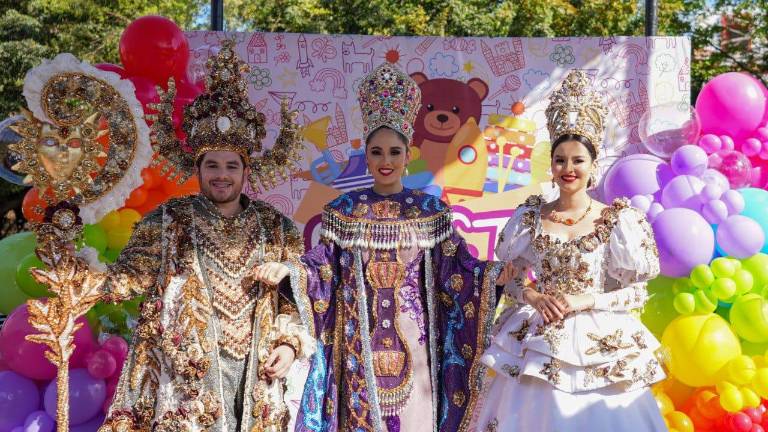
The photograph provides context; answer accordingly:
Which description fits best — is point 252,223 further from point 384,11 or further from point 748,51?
point 748,51

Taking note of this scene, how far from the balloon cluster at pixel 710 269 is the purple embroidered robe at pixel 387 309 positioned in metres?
1.54

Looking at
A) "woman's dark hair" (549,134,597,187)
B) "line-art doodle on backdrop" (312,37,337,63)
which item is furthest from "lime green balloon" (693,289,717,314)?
"line-art doodle on backdrop" (312,37,337,63)

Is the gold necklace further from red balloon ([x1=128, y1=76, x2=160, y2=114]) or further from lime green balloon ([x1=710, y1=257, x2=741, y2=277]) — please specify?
red balloon ([x1=128, y1=76, x2=160, y2=114])

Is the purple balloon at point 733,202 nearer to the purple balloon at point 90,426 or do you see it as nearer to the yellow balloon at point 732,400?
the yellow balloon at point 732,400

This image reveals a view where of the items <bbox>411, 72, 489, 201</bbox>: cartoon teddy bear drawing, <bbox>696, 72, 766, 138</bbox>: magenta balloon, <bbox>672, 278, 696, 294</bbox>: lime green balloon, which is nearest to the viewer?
<bbox>672, 278, 696, 294</bbox>: lime green balloon

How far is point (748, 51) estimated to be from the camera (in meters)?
14.1

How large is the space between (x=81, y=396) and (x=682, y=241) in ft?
10.6

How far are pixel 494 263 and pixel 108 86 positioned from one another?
1.77 meters

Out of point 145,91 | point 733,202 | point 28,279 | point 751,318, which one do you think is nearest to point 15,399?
point 28,279

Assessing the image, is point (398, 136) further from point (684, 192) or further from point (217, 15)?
point (217, 15)

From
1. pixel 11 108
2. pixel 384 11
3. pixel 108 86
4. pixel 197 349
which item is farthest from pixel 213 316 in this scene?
pixel 384 11

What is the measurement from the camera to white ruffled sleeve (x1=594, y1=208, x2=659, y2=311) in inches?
143

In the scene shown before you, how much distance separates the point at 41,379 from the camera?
186 inches

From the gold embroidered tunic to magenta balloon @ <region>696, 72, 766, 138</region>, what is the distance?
3206 millimetres
